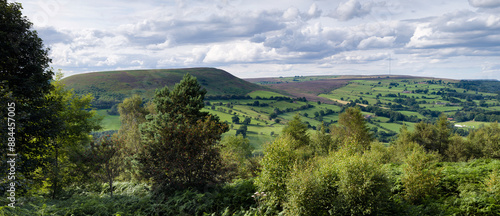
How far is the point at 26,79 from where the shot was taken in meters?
16.8

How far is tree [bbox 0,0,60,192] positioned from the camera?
633 inches

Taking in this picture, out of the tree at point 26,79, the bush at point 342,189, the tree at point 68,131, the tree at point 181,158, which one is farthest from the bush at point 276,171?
the tree at point 68,131

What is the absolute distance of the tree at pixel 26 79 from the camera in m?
16.1

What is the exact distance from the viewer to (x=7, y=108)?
46.6 ft

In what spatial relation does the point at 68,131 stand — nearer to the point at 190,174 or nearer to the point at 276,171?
the point at 190,174

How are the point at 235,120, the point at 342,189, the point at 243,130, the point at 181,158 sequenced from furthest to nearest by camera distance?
1. the point at 235,120
2. the point at 243,130
3. the point at 181,158
4. the point at 342,189

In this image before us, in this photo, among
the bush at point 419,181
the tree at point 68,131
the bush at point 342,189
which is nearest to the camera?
the bush at point 342,189

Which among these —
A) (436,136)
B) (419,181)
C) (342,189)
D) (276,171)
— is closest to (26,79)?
(276,171)

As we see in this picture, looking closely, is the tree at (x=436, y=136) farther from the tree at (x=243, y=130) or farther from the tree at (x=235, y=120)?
the tree at (x=235, y=120)

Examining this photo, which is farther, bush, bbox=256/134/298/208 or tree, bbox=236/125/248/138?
tree, bbox=236/125/248/138

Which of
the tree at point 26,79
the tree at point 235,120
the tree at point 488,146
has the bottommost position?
the tree at point 235,120

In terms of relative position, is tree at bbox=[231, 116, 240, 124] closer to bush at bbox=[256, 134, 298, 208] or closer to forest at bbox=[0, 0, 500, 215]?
forest at bbox=[0, 0, 500, 215]

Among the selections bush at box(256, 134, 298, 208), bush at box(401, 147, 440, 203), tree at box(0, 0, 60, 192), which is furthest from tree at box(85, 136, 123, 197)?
bush at box(401, 147, 440, 203)

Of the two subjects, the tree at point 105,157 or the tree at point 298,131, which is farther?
the tree at point 298,131
